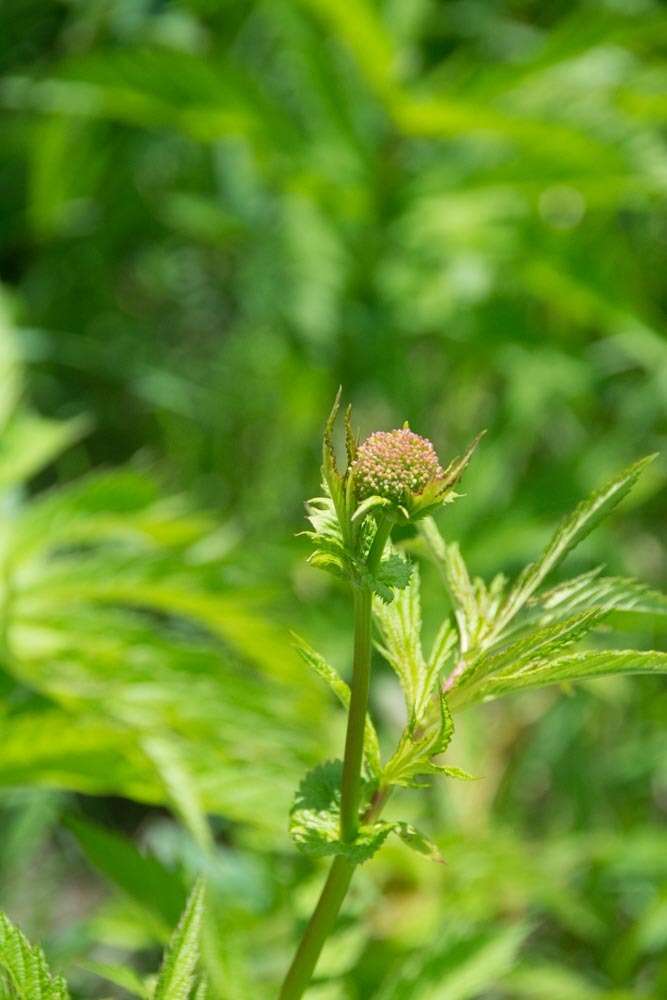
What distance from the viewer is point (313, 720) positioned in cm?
112

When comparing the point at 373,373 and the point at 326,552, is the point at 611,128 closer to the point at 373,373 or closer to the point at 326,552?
the point at 373,373

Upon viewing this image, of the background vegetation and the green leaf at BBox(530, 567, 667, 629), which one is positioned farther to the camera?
the background vegetation

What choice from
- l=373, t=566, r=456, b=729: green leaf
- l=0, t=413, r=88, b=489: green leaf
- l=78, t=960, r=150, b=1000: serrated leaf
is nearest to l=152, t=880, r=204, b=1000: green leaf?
l=78, t=960, r=150, b=1000: serrated leaf

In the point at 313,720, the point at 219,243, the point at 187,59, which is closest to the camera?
the point at 313,720

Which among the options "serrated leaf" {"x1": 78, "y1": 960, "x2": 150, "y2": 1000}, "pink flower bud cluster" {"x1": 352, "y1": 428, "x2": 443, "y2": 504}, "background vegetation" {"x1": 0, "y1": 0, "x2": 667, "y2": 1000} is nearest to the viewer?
"pink flower bud cluster" {"x1": 352, "y1": 428, "x2": 443, "y2": 504}

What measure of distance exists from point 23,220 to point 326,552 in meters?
1.73

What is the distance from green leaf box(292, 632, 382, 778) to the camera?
459 millimetres

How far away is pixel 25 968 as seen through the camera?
1.58 ft

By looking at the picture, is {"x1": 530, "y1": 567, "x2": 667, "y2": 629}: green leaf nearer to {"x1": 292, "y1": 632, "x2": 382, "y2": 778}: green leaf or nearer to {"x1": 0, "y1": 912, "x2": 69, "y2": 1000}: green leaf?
{"x1": 292, "y1": 632, "x2": 382, "y2": 778}: green leaf

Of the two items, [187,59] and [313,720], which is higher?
[187,59]

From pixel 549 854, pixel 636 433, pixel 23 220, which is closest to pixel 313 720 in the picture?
pixel 549 854

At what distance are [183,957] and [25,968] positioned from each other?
0.07m

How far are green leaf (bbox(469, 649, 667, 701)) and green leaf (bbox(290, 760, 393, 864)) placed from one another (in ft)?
0.25

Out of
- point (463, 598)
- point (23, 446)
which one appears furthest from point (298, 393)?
point (463, 598)
